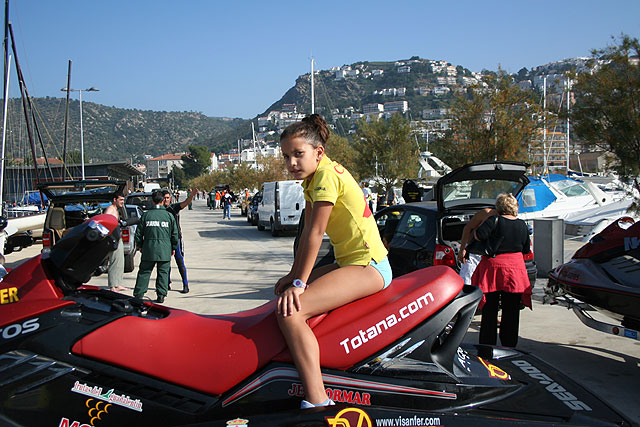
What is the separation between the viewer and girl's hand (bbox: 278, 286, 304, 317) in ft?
7.98

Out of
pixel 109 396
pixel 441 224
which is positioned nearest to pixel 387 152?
pixel 441 224

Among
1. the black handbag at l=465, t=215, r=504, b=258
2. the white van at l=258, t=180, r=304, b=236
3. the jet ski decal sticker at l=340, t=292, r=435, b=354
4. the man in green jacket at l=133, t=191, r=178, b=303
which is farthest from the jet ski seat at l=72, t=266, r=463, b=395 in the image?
the white van at l=258, t=180, r=304, b=236

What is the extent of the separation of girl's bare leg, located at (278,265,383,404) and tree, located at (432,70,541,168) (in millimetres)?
13009

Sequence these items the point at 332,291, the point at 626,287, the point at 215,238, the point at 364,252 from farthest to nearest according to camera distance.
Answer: the point at 215,238, the point at 626,287, the point at 364,252, the point at 332,291

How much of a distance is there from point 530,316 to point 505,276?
249cm

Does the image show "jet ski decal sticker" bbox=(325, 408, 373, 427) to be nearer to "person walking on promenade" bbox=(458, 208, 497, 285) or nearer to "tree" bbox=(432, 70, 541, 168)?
"person walking on promenade" bbox=(458, 208, 497, 285)

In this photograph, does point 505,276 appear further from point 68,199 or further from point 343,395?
point 68,199

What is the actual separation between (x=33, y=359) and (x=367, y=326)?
1577mm

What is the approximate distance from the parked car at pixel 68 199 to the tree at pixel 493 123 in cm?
951

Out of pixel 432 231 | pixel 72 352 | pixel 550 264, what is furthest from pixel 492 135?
pixel 72 352

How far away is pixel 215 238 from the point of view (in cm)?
2220

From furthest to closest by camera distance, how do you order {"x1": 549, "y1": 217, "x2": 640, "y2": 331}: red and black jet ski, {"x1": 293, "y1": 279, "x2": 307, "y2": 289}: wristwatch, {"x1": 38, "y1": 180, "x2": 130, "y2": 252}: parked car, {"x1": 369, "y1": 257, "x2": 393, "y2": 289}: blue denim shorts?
{"x1": 38, "y1": 180, "x2": 130, "y2": 252}: parked car < {"x1": 549, "y1": 217, "x2": 640, "y2": 331}: red and black jet ski < {"x1": 369, "y1": 257, "x2": 393, "y2": 289}: blue denim shorts < {"x1": 293, "y1": 279, "x2": 307, "y2": 289}: wristwatch

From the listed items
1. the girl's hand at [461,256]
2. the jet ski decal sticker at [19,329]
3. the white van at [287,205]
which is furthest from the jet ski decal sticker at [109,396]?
the white van at [287,205]

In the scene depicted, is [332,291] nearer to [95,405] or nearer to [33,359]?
[95,405]
